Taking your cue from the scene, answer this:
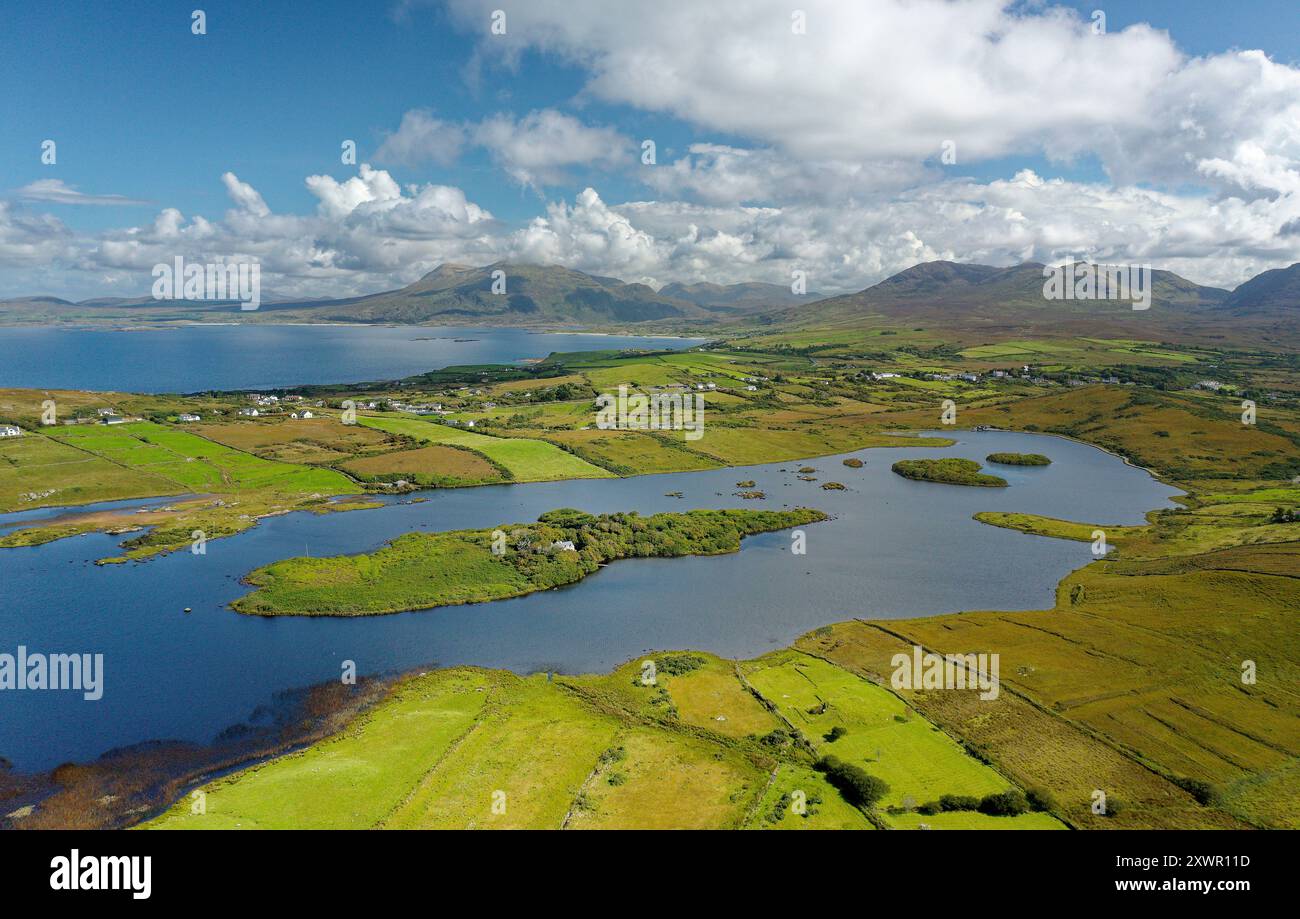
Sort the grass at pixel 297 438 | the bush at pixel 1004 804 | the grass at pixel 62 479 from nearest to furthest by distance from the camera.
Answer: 1. the bush at pixel 1004 804
2. the grass at pixel 62 479
3. the grass at pixel 297 438

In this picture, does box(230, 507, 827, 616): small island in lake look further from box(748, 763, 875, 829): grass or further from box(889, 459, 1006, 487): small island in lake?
box(889, 459, 1006, 487): small island in lake

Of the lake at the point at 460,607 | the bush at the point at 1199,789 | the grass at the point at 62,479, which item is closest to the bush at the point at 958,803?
the bush at the point at 1199,789

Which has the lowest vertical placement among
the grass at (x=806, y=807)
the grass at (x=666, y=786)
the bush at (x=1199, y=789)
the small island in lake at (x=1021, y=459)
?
the grass at (x=666, y=786)

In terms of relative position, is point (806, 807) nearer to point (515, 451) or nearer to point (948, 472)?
point (948, 472)

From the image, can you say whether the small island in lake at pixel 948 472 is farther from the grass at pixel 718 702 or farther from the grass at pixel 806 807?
the grass at pixel 806 807

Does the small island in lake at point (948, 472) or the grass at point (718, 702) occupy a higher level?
the small island in lake at point (948, 472)
